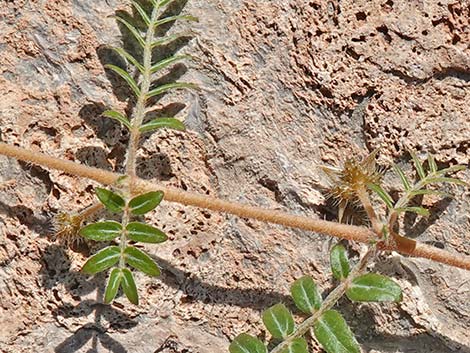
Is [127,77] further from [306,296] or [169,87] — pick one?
[306,296]

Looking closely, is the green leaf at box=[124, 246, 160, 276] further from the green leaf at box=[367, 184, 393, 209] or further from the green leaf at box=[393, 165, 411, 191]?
the green leaf at box=[393, 165, 411, 191]

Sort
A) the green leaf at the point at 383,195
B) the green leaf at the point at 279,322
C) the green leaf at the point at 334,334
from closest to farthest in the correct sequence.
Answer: the green leaf at the point at 334,334, the green leaf at the point at 279,322, the green leaf at the point at 383,195

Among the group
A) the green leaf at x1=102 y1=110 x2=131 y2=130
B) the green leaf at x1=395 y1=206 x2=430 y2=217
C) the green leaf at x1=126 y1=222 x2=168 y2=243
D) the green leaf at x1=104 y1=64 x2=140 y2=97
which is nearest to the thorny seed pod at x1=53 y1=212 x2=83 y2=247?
the green leaf at x1=126 y1=222 x2=168 y2=243

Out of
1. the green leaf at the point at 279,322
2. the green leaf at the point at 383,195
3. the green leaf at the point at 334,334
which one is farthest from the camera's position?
the green leaf at the point at 383,195

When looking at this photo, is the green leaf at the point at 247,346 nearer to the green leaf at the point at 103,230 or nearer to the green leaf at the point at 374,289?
the green leaf at the point at 374,289

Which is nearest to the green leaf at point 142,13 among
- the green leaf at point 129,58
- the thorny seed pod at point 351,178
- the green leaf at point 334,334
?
the green leaf at point 129,58

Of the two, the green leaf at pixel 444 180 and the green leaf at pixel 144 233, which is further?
the green leaf at pixel 444 180
